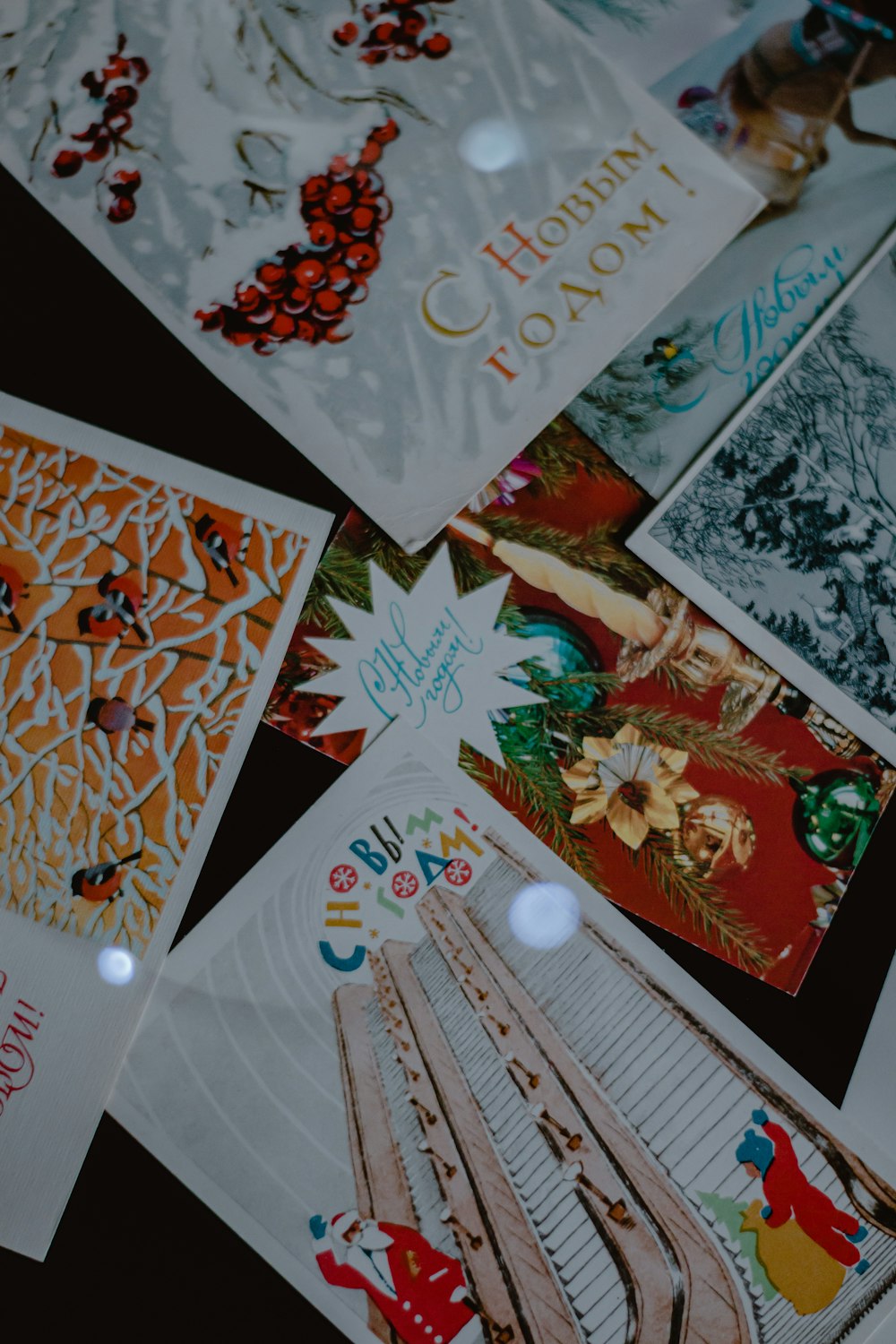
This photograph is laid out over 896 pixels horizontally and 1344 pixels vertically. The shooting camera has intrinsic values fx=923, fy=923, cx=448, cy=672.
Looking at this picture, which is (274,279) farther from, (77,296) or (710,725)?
(710,725)

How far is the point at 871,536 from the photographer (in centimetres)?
59

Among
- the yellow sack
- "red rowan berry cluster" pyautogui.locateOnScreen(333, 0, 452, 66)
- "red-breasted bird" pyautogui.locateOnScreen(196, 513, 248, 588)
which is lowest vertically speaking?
the yellow sack

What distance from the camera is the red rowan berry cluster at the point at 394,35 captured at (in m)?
0.61

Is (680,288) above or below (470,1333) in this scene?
above

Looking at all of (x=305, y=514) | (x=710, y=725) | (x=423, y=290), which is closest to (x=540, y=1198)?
(x=710, y=725)

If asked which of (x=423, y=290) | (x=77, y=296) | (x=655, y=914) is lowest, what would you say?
(x=655, y=914)

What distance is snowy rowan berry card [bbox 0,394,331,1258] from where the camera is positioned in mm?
527

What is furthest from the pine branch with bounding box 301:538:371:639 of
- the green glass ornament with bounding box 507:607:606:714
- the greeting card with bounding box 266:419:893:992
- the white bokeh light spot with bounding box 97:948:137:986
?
the white bokeh light spot with bounding box 97:948:137:986

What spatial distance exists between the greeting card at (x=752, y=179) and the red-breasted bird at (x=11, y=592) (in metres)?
0.36

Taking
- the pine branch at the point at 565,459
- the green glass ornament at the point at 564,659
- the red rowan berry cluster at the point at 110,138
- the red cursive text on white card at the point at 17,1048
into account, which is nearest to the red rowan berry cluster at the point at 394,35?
the red rowan berry cluster at the point at 110,138

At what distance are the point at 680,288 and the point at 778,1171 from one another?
0.55 meters

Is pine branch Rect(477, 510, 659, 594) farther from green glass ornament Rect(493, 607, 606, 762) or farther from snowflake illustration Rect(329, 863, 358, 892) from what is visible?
snowflake illustration Rect(329, 863, 358, 892)

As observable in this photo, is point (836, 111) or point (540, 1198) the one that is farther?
point (836, 111)

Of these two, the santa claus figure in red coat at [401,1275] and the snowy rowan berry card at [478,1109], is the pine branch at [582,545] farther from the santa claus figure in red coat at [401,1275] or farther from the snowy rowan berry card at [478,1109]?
the santa claus figure in red coat at [401,1275]
